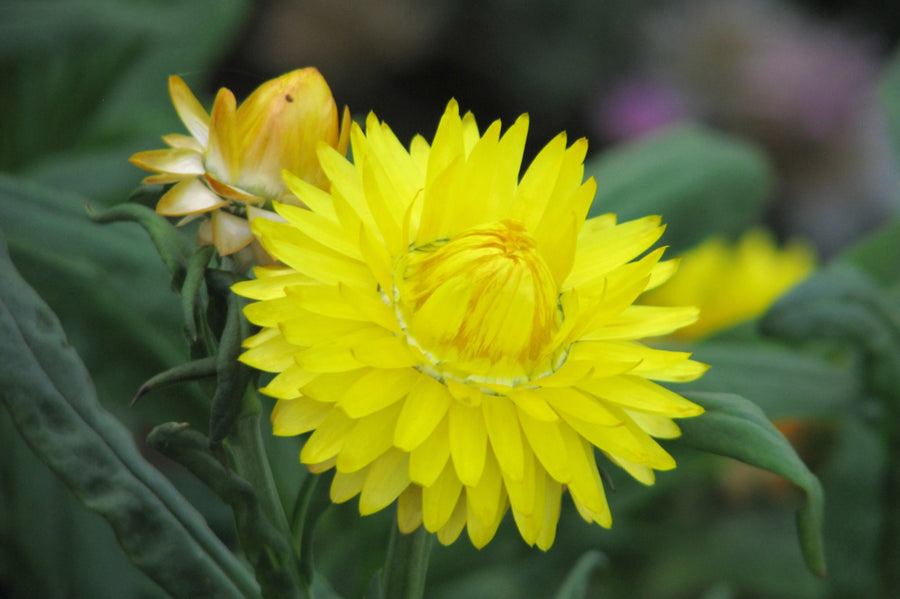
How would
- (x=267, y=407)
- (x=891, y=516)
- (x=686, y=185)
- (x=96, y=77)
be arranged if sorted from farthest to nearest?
(x=96, y=77) → (x=686, y=185) → (x=891, y=516) → (x=267, y=407)

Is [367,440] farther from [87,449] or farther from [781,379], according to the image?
[781,379]

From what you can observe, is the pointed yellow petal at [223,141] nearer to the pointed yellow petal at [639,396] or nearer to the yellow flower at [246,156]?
the yellow flower at [246,156]

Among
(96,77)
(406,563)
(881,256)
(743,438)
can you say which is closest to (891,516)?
(881,256)

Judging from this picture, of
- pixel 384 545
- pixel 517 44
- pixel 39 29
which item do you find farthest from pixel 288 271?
pixel 517 44

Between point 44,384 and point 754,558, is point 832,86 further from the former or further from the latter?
point 44,384

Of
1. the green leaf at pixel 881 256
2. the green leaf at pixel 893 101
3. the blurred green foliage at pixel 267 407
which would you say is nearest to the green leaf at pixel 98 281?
the blurred green foliage at pixel 267 407

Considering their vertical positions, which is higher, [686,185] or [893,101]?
[893,101]
